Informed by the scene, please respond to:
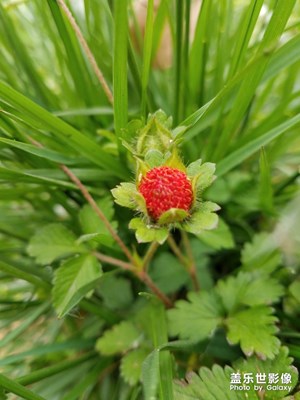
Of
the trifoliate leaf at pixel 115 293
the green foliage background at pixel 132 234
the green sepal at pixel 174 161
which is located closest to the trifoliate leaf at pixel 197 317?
the green foliage background at pixel 132 234

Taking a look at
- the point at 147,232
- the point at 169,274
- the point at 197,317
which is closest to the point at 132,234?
the point at 169,274

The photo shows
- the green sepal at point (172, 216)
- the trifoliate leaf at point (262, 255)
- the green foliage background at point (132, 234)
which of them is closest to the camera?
the green sepal at point (172, 216)

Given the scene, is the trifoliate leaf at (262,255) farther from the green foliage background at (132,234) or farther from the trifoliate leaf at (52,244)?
the trifoliate leaf at (52,244)

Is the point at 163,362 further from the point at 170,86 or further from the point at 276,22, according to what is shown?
the point at 170,86

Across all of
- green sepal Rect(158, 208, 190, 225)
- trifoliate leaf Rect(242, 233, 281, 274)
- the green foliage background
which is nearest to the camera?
green sepal Rect(158, 208, 190, 225)

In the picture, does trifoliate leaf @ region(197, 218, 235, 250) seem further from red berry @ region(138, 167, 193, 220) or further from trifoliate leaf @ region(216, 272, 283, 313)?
red berry @ region(138, 167, 193, 220)

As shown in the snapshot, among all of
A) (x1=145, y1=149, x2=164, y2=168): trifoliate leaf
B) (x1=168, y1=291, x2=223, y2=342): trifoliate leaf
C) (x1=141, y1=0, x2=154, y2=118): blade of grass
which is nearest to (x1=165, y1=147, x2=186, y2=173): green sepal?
(x1=145, y1=149, x2=164, y2=168): trifoliate leaf

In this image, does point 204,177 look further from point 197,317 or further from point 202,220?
point 197,317
